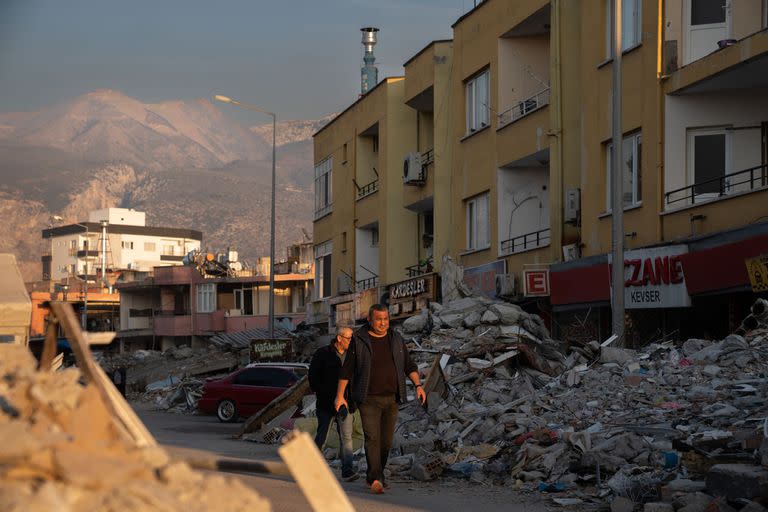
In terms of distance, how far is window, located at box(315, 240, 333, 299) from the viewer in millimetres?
50378

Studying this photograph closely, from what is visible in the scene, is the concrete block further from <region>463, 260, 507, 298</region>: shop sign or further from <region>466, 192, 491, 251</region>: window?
<region>466, 192, 491, 251</region>: window

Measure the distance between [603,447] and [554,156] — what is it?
15.7 meters

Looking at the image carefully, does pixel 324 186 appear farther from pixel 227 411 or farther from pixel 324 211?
pixel 227 411

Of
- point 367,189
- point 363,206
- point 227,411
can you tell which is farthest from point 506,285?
point 367,189

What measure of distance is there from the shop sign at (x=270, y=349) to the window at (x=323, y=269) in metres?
9.54

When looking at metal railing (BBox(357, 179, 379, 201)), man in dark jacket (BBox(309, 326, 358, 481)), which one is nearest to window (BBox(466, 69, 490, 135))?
metal railing (BBox(357, 179, 379, 201))

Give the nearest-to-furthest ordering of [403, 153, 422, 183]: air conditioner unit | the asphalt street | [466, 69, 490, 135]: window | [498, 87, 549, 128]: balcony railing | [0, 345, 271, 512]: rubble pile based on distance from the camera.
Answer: [0, 345, 271, 512]: rubble pile < the asphalt street < [498, 87, 549, 128]: balcony railing < [466, 69, 490, 135]: window < [403, 153, 422, 183]: air conditioner unit

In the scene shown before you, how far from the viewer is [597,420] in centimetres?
1511

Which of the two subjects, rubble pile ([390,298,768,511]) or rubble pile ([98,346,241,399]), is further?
rubble pile ([98,346,241,399])

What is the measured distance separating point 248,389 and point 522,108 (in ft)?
33.9

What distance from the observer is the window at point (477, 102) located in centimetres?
3291

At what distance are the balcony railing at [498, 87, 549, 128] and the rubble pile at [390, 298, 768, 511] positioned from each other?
9.28 m

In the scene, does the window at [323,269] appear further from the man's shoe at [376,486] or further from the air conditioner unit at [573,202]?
the man's shoe at [376,486]

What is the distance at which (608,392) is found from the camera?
16.3m
